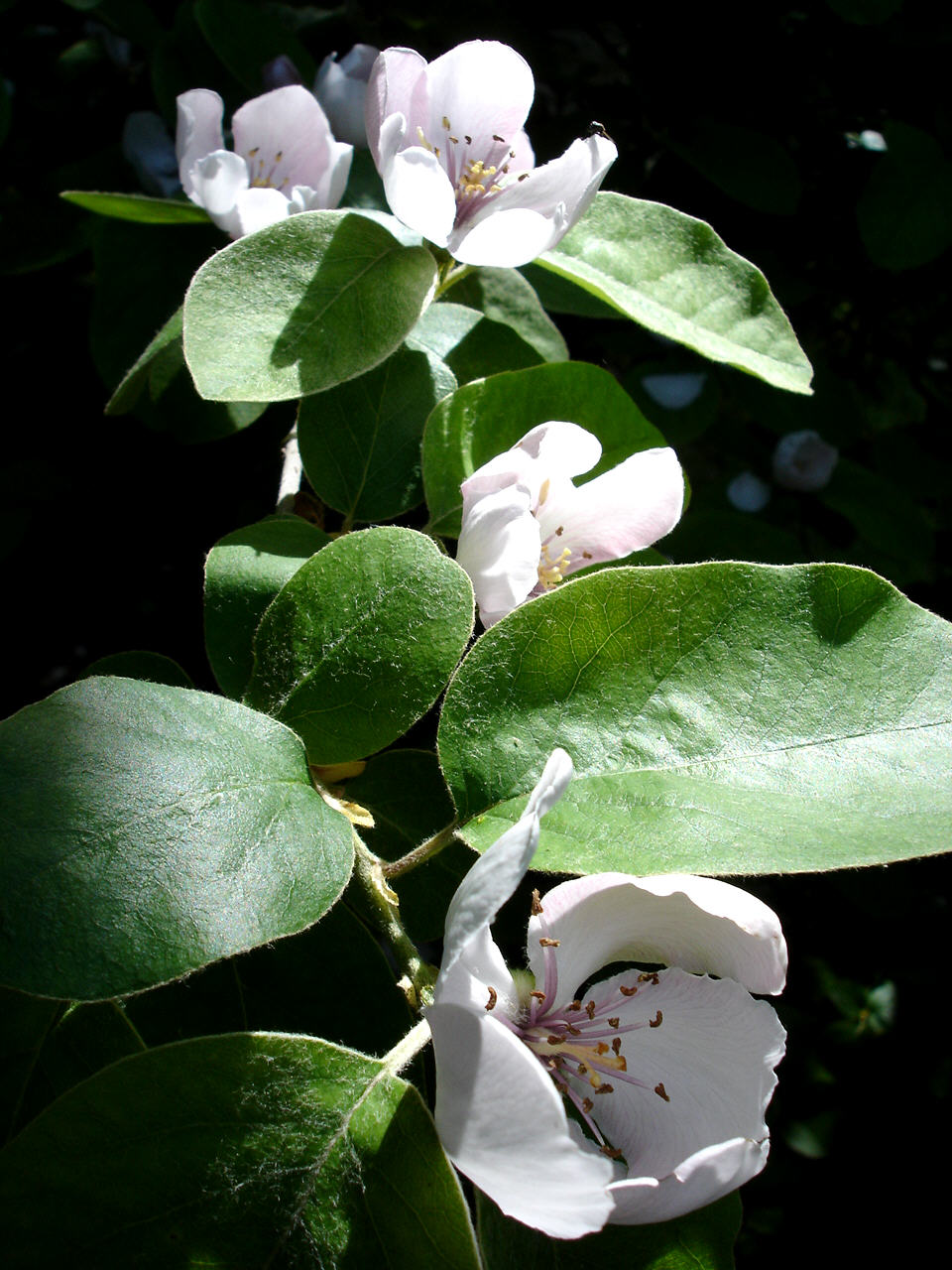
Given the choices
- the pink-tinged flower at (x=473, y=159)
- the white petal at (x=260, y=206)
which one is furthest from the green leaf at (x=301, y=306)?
the white petal at (x=260, y=206)

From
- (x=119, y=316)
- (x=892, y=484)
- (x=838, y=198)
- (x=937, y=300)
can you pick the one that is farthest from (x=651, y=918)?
(x=937, y=300)

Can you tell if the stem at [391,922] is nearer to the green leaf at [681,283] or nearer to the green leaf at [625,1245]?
the green leaf at [625,1245]

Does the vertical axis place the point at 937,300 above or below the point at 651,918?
below

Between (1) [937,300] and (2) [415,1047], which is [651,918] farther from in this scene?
(1) [937,300]

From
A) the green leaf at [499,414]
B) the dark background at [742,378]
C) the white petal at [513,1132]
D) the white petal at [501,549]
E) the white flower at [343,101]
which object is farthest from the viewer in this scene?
the dark background at [742,378]

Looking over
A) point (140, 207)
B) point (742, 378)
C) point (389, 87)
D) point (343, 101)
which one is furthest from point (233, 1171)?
point (742, 378)

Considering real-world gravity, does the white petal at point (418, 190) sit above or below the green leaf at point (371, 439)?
above

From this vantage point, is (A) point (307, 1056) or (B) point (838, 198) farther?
(B) point (838, 198)

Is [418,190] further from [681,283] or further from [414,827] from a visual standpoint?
[414,827]
